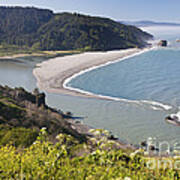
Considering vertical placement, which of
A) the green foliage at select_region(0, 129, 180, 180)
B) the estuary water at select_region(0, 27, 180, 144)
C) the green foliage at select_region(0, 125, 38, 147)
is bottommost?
the estuary water at select_region(0, 27, 180, 144)

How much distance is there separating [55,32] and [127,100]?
3911 inches

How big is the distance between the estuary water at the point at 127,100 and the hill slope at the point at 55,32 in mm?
56376

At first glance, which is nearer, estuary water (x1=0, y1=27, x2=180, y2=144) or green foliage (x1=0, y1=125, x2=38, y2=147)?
green foliage (x1=0, y1=125, x2=38, y2=147)

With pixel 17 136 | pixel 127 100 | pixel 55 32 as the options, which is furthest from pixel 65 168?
pixel 55 32

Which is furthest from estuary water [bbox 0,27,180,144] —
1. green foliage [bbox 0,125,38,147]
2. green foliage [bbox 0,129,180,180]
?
green foliage [bbox 0,129,180,180]

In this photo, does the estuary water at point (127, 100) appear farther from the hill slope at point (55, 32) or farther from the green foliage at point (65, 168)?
the hill slope at point (55, 32)

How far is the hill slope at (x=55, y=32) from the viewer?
116 meters

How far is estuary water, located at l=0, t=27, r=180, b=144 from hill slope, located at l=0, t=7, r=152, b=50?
2220 inches

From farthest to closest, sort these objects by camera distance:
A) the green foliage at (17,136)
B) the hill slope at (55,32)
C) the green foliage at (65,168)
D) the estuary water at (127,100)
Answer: the hill slope at (55,32) → the estuary water at (127,100) → the green foliage at (17,136) → the green foliage at (65,168)

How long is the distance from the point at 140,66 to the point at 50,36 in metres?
67.9

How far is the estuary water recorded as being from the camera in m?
25.6

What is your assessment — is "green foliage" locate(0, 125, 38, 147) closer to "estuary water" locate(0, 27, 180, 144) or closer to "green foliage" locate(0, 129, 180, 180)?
"green foliage" locate(0, 129, 180, 180)

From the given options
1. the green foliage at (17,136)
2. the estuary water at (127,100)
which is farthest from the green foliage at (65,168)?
the estuary water at (127,100)

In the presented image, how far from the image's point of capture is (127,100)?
3553cm
